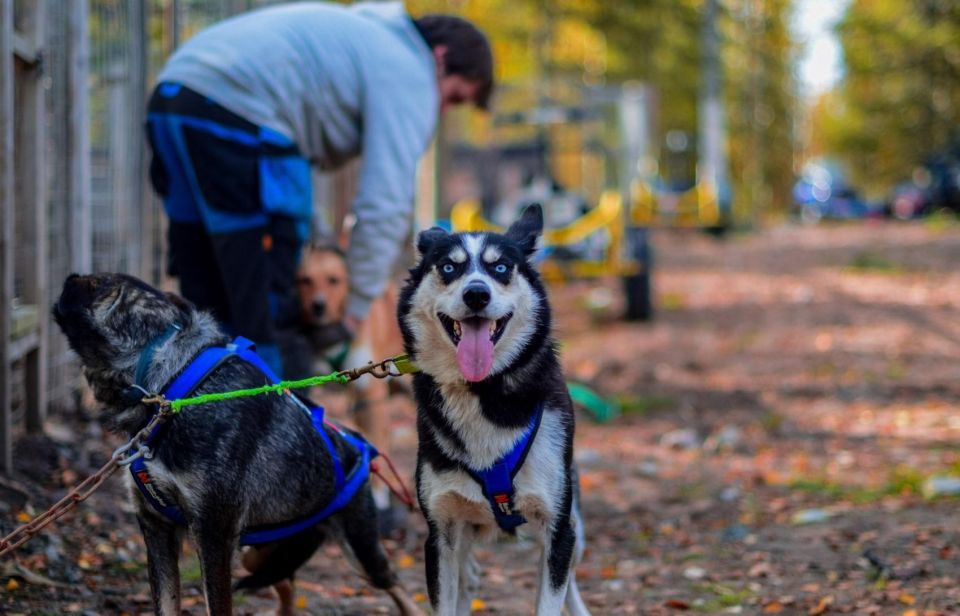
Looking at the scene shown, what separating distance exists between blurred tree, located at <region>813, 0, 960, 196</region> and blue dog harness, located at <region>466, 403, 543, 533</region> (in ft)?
100

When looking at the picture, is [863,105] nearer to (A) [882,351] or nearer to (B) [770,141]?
(B) [770,141]

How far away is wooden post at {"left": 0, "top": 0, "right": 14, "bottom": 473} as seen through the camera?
4512mm

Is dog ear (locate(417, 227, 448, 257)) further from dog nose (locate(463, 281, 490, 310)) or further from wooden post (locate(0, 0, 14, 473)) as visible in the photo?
wooden post (locate(0, 0, 14, 473))

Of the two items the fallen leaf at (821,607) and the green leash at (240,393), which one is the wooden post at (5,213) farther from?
the fallen leaf at (821,607)

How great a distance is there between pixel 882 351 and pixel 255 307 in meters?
6.86

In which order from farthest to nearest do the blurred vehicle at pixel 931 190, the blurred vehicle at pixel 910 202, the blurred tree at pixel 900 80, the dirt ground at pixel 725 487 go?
1. the blurred vehicle at pixel 910 202
2. the blurred tree at pixel 900 80
3. the blurred vehicle at pixel 931 190
4. the dirt ground at pixel 725 487

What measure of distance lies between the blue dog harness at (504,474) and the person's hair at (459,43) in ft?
7.01

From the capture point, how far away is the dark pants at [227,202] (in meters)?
4.45

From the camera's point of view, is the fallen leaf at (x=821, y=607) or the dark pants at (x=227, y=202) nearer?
the fallen leaf at (x=821, y=607)

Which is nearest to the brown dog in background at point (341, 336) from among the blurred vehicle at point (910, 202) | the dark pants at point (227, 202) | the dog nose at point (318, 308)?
the dog nose at point (318, 308)

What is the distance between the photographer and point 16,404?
18.1ft

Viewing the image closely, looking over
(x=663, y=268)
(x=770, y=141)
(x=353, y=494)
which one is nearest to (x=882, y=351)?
(x=353, y=494)

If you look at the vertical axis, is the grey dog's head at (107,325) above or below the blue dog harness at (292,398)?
above

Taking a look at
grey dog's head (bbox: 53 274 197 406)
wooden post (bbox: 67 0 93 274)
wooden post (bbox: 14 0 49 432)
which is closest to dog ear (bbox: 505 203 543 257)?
grey dog's head (bbox: 53 274 197 406)
